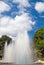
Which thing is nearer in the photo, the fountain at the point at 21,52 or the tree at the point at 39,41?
the fountain at the point at 21,52

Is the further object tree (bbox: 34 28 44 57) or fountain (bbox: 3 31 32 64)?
tree (bbox: 34 28 44 57)

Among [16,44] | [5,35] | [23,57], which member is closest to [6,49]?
[16,44]

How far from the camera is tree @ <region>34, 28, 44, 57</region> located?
82.4 m

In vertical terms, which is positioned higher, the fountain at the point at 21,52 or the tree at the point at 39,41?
the tree at the point at 39,41

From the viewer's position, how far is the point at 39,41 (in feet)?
291

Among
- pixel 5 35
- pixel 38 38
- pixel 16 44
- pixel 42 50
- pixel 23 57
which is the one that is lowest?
pixel 23 57

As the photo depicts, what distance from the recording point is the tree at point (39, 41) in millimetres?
82406

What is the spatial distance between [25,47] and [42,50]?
4307 cm

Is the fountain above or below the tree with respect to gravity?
below

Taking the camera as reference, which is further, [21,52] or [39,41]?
[39,41]

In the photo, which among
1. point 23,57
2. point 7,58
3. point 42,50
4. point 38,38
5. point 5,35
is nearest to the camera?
point 23,57

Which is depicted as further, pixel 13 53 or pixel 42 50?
pixel 42 50

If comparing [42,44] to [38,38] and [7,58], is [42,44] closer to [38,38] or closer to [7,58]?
[38,38]

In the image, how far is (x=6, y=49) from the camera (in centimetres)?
4734
